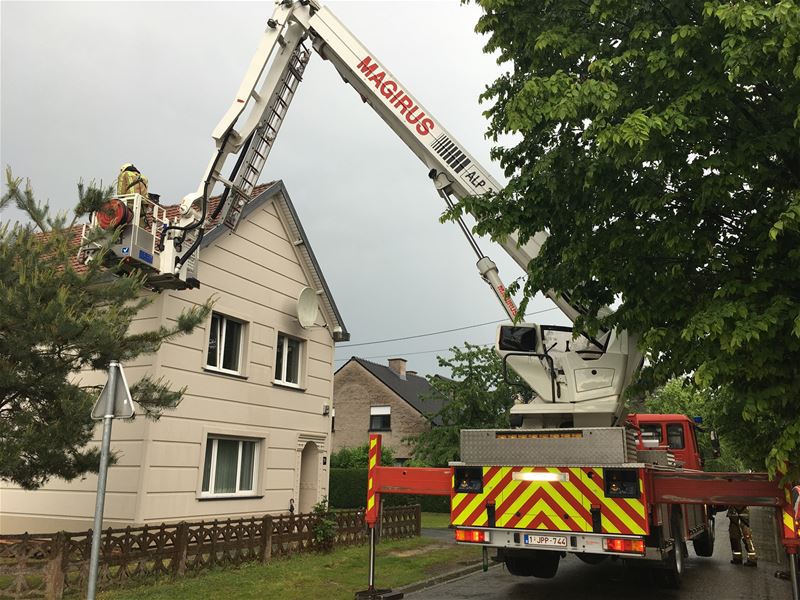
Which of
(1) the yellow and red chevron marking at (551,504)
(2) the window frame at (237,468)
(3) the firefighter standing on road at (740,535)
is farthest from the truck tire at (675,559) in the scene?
(2) the window frame at (237,468)

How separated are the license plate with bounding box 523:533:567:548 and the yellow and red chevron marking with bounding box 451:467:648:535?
0.34 feet

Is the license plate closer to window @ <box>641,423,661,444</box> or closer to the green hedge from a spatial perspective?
window @ <box>641,423,661,444</box>

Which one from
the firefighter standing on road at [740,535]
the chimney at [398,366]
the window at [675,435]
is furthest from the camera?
the chimney at [398,366]

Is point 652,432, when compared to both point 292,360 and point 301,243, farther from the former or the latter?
point 301,243

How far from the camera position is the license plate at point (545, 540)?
816cm

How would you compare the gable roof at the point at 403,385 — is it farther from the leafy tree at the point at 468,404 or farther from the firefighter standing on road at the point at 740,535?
the firefighter standing on road at the point at 740,535

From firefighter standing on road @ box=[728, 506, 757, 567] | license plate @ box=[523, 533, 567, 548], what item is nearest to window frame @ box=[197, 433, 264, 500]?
license plate @ box=[523, 533, 567, 548]

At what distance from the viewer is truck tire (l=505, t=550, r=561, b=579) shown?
10391mm

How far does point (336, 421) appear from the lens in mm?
44219

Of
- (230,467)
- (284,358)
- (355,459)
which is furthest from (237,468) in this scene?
(355,459)

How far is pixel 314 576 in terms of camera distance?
10.9 meters

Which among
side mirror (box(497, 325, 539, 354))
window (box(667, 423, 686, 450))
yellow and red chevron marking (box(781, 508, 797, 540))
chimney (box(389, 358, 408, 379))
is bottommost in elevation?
yellow and red chevron marking (box(781, 508, 797, 540))

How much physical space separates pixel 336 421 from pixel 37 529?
31.2 meters

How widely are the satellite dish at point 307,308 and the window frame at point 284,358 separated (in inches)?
21.4
